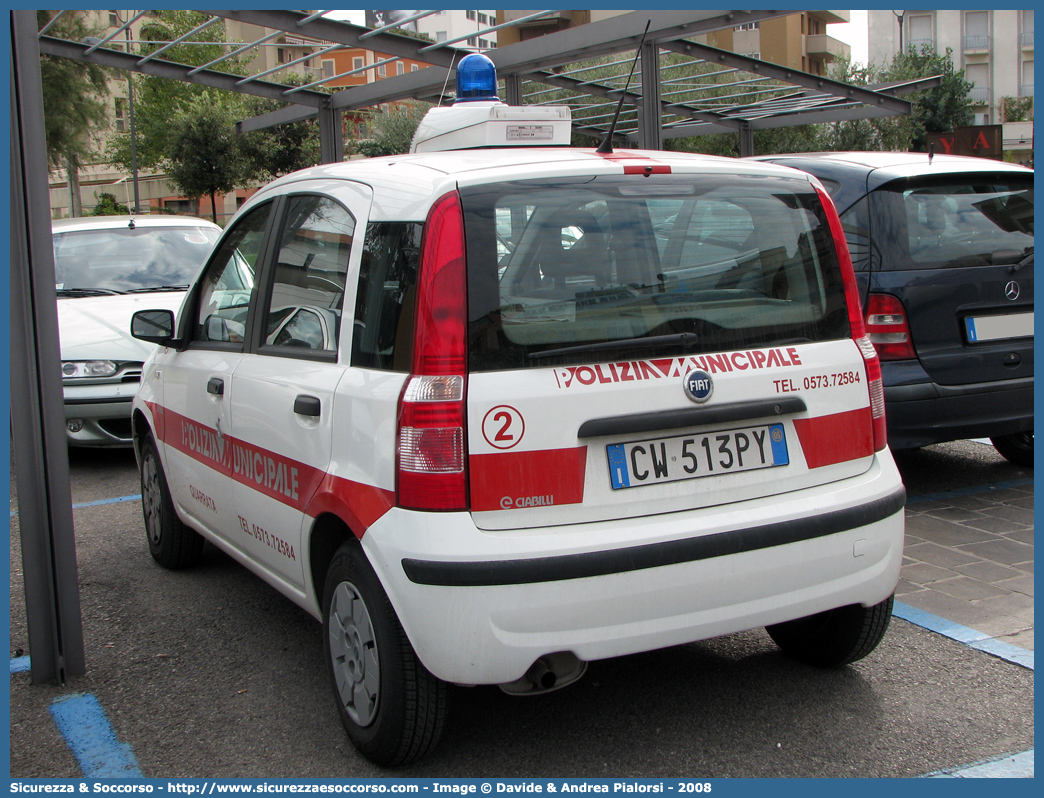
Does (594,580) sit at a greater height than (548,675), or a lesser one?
greater

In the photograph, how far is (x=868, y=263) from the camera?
5.14m

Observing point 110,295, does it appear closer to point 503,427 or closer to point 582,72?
point 582,72

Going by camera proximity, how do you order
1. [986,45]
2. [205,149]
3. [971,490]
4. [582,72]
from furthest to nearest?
[986,45], [205,149], [582,72], [971,490]

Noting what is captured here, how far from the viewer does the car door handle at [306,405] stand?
9.97 feet

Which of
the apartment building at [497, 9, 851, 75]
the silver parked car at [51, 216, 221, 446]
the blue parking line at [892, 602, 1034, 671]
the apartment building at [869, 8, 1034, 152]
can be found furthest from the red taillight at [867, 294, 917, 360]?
the apartment building at [869, 8, 1034, 152]

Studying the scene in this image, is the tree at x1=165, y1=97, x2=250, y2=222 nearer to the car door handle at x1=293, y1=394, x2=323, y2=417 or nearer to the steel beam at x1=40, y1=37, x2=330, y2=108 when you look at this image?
the steel beam at x1=40, y1=37, x2=330, y2=108

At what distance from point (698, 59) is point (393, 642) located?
28.6 ft

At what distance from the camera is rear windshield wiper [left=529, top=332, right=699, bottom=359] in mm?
2682

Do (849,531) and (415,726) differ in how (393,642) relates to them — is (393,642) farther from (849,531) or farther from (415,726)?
(849,531)

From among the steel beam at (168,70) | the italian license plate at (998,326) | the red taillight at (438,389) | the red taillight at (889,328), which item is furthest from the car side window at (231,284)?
the steel beam at (168,70)

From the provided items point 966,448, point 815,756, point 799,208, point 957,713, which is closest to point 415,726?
point 815,756

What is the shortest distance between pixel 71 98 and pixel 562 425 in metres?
28.0

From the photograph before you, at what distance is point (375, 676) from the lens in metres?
2.85

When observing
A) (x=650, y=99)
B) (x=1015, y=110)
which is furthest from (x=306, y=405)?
(x=1015, y=110)
